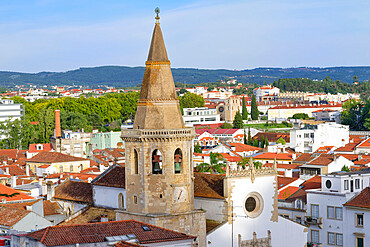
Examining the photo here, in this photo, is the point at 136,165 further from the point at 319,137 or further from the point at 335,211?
the point at 319,137

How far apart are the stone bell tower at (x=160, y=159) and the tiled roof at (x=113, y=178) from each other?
3998mm

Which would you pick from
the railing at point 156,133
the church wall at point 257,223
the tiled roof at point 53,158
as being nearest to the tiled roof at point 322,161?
the tiled roof at point 53,158

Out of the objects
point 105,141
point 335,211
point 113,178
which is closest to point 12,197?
point 113,178

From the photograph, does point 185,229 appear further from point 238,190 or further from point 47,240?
point 47,240

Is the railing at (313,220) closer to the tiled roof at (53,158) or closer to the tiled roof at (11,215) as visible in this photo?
the tiled roof at (11,215)

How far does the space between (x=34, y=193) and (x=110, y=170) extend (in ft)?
38.2

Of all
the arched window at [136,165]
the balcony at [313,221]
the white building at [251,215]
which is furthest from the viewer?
the balcony at [313,221]

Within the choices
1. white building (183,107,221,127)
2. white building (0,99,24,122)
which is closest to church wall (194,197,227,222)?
white building (0,99,24,122)

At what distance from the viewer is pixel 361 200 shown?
44250mm

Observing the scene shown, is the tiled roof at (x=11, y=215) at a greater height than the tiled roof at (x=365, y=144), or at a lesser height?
greater

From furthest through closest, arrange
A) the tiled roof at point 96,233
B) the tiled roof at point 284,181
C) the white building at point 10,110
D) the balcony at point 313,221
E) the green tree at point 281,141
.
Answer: the white building at point 10,110 < the green tree at point 281,141 < the tiled roof at point 284,181 < the balcony at point 313,221 < the tiled roof at point 96,233

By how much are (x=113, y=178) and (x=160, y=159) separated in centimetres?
667

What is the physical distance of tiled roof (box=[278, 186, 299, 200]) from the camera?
5031 centimetres

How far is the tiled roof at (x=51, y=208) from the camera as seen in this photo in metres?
44.2
